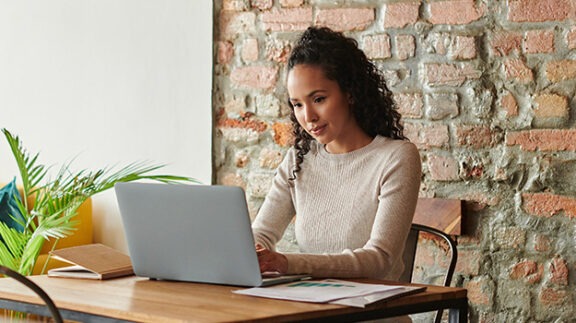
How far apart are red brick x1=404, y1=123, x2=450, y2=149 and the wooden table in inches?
46.2

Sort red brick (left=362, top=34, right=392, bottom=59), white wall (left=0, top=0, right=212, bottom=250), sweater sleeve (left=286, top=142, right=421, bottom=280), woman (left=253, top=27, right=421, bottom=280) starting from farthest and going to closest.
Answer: white wall (left=0, top=0, right=212, bottom=250), red brick (left=362, top=34, right=392, bottom=59), woman (left=253, top=27, right=421, bottom=280), sweater sleeve (left=286, top=142, right=421, bottom=280)

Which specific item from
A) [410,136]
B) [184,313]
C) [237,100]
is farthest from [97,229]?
[184,313]

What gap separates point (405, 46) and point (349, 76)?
0.71 m

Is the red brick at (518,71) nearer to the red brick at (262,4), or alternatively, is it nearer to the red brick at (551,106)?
the red brick at (551,106)

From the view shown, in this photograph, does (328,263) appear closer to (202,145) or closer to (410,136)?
(410,136)

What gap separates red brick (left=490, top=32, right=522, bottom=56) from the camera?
3.14 meters

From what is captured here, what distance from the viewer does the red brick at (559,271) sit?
120 inches

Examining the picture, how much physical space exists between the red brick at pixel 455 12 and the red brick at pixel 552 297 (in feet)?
2.94

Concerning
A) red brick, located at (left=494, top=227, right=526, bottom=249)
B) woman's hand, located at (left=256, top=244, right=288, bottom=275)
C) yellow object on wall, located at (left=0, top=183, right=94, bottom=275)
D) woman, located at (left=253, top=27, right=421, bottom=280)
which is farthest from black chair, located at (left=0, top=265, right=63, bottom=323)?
yellow object on wall, located at (left=0, top=183, right=94, bottom=275)

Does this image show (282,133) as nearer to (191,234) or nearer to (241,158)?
(241,158)

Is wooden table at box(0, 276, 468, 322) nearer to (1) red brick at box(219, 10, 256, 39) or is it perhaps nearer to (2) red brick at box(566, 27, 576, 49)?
(2) red brick at box(566, 27, 576, 49)

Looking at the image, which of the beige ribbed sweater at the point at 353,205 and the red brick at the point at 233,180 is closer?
the beige ribbed sweater at the point at 353,205

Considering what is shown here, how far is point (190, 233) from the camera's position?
2172mm

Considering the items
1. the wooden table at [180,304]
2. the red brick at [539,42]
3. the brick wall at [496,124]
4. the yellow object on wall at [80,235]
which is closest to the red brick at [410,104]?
the brick wall at [496,124]
